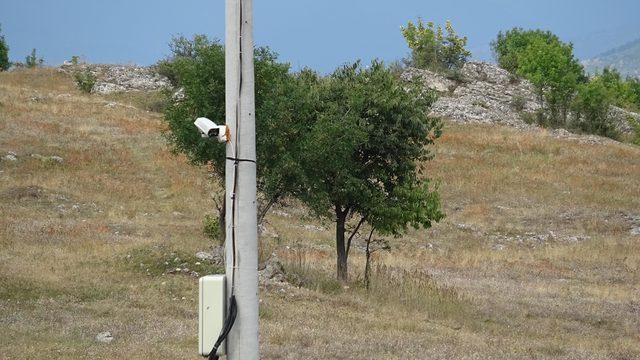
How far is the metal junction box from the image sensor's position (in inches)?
207

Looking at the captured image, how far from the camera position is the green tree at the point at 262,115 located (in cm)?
2044

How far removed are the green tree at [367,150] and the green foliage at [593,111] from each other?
1951 inches

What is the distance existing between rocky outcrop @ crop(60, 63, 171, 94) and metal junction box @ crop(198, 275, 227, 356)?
6533 centimetres

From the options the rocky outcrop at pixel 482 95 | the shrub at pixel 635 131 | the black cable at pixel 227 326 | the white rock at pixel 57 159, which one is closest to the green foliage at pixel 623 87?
the rocky outcrop at pixel 482 95

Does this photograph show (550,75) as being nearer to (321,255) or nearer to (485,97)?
(485,97)

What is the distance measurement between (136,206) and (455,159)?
84.9 ft

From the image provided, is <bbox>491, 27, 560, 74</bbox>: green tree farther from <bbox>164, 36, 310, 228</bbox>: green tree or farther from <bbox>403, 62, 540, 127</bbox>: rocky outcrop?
<bbox>164, 36, 310, 228</bbox>: green tree

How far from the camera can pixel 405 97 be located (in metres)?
21.8

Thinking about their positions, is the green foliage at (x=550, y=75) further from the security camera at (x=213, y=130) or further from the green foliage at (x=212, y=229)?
the security camera at (x=213, y=130)

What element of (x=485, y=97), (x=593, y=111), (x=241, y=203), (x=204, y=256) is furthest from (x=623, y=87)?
(x=241, y=203)

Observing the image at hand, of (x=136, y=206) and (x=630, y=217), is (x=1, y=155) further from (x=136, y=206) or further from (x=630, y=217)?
(x=630, y=217)

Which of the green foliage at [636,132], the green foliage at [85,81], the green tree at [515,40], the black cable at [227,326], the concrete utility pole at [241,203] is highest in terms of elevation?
the green tree at [515,40]

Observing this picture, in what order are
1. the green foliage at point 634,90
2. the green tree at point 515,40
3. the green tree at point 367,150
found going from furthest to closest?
the green tree at point 515,40 → the green foliage at point 634,90 → the green tree at point 367,150

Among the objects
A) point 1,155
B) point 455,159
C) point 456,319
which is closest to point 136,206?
point 1,155
